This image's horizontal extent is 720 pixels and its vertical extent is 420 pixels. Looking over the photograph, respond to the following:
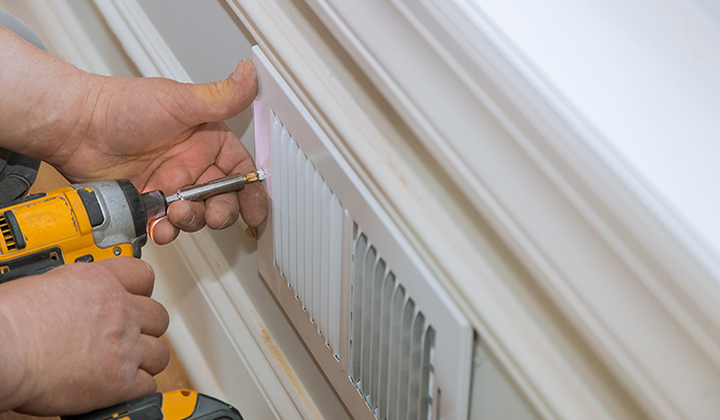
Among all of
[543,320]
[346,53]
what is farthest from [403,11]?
[543,320]

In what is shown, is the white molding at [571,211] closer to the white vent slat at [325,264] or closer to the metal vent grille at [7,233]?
the white vent slat at [325,264]

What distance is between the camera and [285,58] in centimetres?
76

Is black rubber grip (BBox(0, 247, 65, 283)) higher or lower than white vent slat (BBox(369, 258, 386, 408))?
higher

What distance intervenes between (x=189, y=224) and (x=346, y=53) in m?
0.39

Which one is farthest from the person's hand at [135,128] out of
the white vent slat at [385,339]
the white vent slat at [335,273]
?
the white vent slat at [385,339]

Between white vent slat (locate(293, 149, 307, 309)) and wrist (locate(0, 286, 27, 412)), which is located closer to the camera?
wrist (locate(0, 286, 27, 412))

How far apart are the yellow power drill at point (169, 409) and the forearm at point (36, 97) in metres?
0.43

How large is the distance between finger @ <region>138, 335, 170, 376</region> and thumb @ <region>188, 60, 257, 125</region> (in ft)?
1.08

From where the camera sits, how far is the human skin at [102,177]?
0.67 m

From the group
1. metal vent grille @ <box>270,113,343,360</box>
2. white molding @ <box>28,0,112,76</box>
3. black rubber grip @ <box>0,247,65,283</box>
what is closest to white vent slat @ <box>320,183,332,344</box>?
metal vent grille @ <box>270,113,343,360</box>

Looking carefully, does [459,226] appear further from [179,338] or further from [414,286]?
[179,338]

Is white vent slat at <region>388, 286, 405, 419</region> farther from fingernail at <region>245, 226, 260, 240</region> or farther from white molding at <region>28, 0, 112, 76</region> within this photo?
white molding at <region>28, 0, 112, 76</region>

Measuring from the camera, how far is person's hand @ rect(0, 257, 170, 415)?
2.13 feet

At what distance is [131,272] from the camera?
0.79 m
